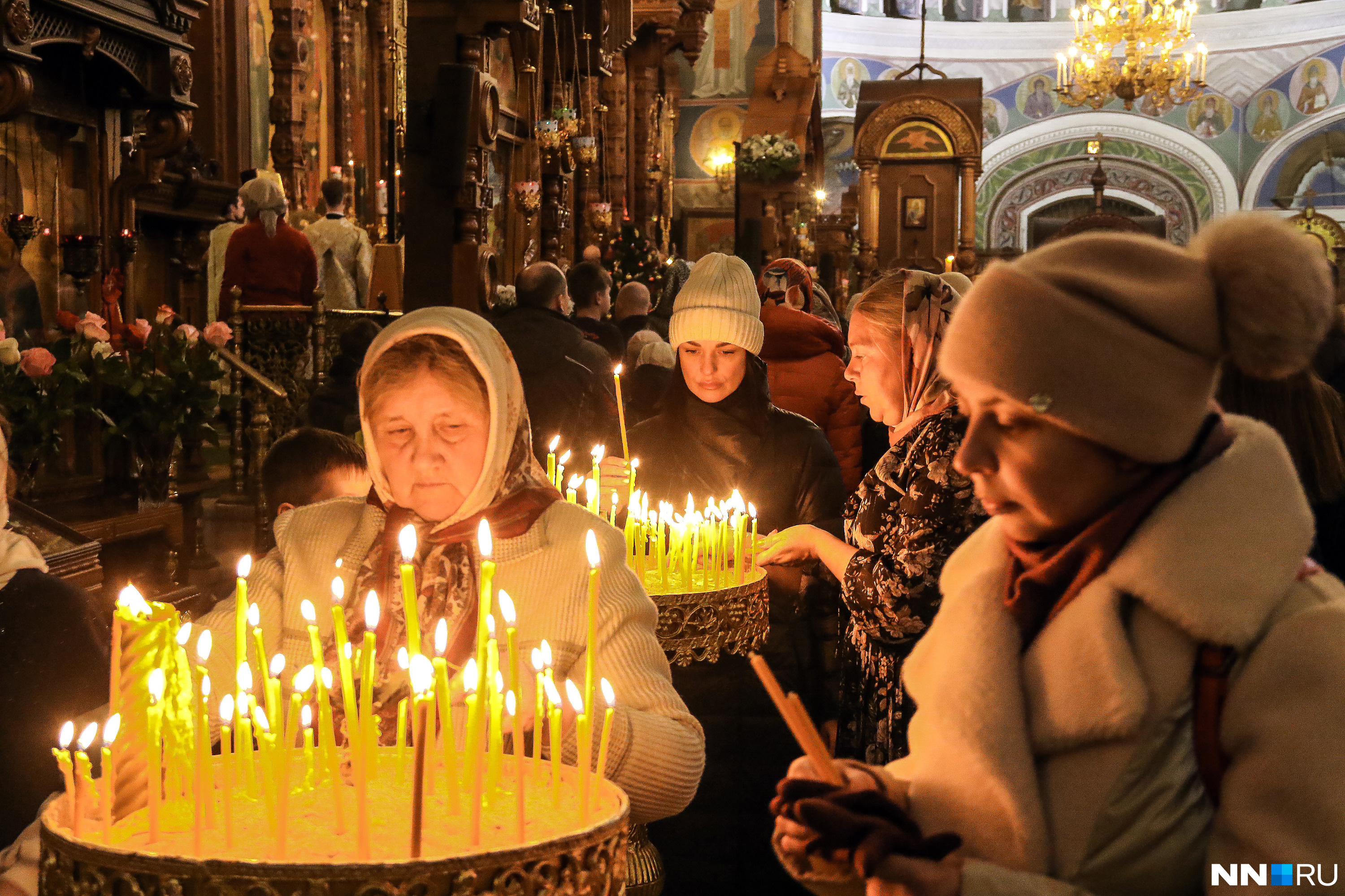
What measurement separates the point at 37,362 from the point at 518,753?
3.71m

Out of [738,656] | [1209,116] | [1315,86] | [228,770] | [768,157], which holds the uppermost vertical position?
[1315,86]

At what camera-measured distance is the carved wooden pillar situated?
11.8 m

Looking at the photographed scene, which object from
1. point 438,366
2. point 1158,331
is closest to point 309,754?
point 438,366

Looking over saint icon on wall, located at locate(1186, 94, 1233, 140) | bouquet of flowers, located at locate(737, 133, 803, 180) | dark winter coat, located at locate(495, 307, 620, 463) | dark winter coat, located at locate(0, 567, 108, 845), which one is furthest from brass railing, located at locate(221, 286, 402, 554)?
saint icon on wall, located at locate(1186, 94, 1233, 140)

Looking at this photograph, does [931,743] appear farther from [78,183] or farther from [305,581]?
[78,183]

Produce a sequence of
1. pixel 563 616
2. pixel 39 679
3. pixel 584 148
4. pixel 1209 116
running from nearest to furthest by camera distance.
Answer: pixel 563 616 → pixel 39 679 → pixel 584 148 → pixel 1209 116

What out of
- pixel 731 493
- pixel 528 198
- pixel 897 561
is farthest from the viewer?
pixel 528 198

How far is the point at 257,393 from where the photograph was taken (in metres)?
7.63

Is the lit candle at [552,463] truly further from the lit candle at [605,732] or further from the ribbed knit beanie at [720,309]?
the lit candle at [605,732]

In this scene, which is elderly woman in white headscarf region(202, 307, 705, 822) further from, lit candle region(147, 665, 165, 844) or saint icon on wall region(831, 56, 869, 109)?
saint icon on wall region(831, 56, 869, 109)

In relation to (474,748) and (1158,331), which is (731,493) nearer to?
(474,748)

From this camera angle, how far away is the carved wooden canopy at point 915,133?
19688 mm

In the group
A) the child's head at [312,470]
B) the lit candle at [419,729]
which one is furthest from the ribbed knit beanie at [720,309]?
the lit candle at [419,729]

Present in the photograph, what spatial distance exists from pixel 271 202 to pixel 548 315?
11.6 ft
